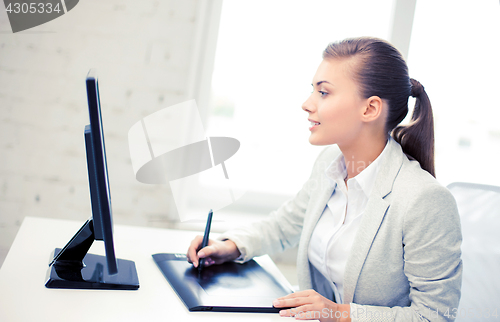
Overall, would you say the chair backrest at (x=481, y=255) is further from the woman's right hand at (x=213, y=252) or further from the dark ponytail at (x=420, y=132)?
the woman's right hand at (x=213, y=252)

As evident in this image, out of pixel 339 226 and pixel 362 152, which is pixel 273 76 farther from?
pixel 339 226

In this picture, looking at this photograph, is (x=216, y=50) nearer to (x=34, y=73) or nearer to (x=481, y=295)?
(x=34, y=73)

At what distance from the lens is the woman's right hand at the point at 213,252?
94cm

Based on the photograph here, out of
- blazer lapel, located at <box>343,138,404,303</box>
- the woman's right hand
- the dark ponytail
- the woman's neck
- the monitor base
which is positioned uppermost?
the dark ponytail

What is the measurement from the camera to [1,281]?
70 centimetres

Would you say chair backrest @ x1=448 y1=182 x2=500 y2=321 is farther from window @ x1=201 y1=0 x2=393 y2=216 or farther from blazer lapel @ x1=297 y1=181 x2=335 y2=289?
window @ x1=201 y1=0 x2=393 y2=216

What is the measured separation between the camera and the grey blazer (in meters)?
0.84

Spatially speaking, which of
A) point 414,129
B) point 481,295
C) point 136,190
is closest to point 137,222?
point 136,190

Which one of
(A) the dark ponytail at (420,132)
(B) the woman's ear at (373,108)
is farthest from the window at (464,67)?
(B) the woman's ear at (373,108)

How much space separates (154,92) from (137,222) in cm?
56

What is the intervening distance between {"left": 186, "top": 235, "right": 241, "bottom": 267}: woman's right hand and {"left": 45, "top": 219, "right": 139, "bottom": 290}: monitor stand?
15 cm

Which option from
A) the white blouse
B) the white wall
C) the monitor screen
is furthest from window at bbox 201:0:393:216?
the monitor screen

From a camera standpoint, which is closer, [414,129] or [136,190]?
[414,129]

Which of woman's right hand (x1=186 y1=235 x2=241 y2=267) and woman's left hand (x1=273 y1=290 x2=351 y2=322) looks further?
woman's right hand (x1=186 y1=235 x2=241 y2=267)
